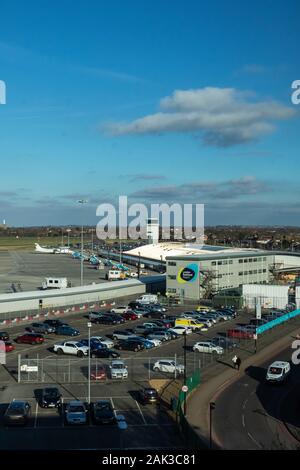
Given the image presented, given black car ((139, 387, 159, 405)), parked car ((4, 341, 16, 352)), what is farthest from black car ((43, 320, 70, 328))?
black car ((139, 387, 159, 405))

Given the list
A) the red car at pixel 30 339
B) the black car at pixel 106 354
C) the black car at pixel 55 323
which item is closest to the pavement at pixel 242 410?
the black car at pixel 106 354

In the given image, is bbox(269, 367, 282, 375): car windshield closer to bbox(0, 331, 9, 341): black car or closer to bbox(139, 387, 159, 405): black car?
bbox(139, 387, 159, 405): black car

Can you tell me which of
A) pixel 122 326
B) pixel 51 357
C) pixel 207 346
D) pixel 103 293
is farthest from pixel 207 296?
pixel 51 357

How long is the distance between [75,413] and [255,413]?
17.0 feet

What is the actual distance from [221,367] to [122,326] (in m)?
10.3

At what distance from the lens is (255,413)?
608 inches

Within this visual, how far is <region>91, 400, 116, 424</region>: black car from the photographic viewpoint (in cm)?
1420

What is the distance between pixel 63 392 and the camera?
56.4ft

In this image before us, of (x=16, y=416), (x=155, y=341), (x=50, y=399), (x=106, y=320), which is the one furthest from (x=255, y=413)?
(x=106, y=320)

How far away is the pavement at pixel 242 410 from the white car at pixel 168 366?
111 centimetres

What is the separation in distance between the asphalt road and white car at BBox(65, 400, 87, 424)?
3503 mm

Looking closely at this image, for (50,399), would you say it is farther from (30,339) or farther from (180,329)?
(180,329)

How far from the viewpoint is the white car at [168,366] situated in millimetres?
19536

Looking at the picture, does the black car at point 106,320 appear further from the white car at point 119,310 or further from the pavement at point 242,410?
the pavement at point 242,410
